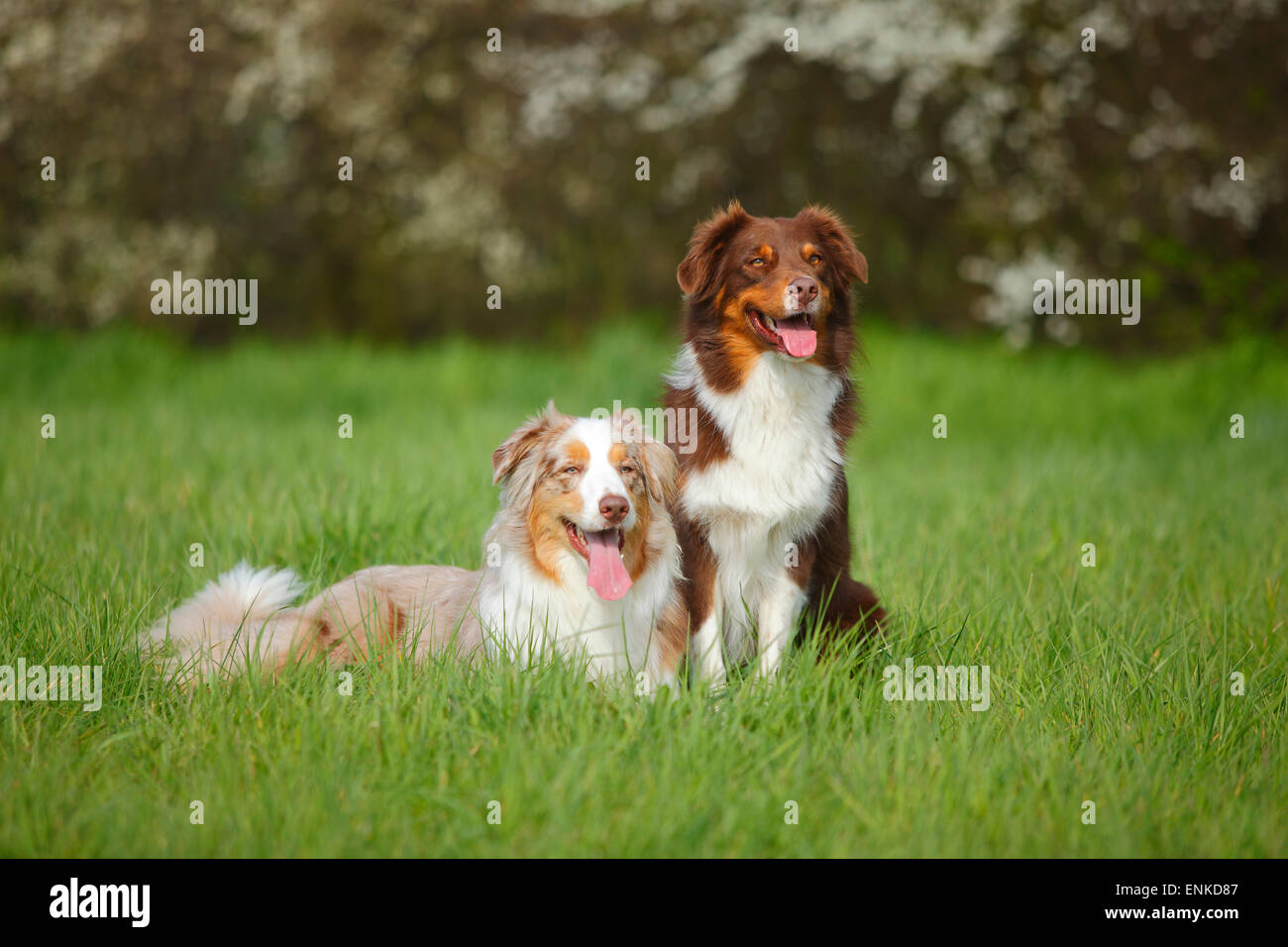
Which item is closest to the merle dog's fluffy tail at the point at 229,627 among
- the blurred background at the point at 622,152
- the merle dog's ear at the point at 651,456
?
the merle dog's ear at the point at 651,456

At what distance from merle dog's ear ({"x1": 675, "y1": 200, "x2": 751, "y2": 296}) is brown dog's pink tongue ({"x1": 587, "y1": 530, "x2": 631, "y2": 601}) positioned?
1007 millimetres

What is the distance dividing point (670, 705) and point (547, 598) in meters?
0.60

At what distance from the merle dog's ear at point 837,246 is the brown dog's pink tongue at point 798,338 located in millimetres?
319

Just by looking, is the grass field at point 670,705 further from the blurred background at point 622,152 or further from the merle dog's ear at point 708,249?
the blurred background at point 622,152

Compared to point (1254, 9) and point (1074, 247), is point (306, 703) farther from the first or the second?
point (1254, 9)

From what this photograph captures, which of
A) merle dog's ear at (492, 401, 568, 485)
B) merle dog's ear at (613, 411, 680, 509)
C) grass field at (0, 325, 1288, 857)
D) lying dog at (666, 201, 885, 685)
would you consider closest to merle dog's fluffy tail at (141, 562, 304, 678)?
grass field at (0, 325, 1288, 857)

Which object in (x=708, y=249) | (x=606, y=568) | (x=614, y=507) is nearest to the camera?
(x=614, y=507)

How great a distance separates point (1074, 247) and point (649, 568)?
10.1m

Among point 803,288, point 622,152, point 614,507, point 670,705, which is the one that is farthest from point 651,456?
point 622,152

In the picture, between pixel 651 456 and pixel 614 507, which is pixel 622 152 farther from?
pixel 614 507

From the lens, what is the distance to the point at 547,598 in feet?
12.4

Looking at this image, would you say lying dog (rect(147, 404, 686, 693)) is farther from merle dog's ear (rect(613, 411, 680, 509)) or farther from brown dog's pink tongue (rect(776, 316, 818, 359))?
brown dog's pink tongue (rect(776, 316, 818, 359))

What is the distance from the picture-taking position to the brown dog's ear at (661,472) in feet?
12.7
